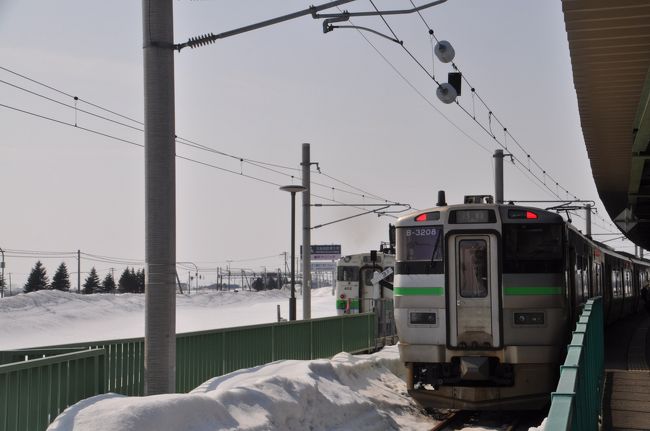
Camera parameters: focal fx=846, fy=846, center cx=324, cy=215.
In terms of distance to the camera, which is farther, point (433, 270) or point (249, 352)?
point (249, 352)

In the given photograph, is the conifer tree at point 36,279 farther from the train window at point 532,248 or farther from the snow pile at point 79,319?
the train window at point 532,248

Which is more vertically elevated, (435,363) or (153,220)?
(153,220)

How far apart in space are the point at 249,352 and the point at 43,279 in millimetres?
96009

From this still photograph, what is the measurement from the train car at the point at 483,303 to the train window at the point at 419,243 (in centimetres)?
2

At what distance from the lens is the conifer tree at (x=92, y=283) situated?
4087 inches

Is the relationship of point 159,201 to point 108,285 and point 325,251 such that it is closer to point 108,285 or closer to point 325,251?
point 325,251

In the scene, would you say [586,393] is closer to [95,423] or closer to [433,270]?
[95,423]

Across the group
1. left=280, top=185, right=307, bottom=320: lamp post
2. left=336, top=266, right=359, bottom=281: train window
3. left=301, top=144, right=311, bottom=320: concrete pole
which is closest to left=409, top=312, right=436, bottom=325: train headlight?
left=280, top=185, right=307, bottom=320: lamp post

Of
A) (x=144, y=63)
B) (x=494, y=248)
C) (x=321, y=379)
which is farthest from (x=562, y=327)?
(x=144, y=63)

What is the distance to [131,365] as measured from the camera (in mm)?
10555

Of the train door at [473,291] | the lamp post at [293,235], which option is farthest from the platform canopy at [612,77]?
the lamp post at [293,235]

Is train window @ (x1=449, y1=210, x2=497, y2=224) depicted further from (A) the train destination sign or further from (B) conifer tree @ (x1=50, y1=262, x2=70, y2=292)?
(B) conifer tree @ (x1=50, y1=262, x2=70, y2=292)

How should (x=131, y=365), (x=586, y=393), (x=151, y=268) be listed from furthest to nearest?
(x=131, y=365) < (x=151, y=268) < (x=586, y=393)

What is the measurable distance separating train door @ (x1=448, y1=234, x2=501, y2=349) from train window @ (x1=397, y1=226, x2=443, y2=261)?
0.67 feet
